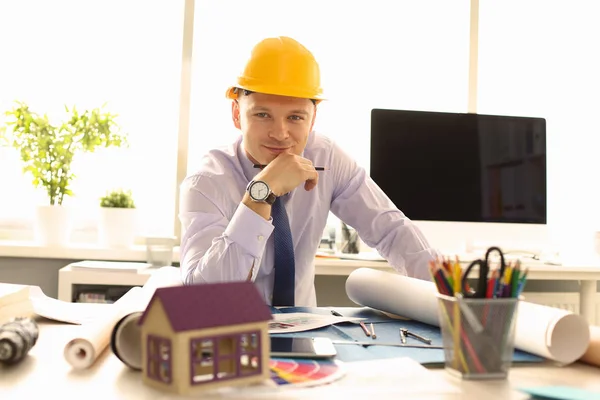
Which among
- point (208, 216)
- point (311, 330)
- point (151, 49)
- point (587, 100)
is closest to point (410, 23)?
point (587, 100)

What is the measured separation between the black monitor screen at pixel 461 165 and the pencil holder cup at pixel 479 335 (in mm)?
2034

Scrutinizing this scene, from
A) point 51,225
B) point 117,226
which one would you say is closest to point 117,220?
point 117,226

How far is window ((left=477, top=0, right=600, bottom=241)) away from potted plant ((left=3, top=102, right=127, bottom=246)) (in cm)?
197

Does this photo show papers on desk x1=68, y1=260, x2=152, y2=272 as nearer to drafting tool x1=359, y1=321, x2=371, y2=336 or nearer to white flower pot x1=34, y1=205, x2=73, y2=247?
white flower pot x1=34, y1=205, x2=73, y2=247

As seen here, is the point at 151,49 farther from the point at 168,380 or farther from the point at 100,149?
the point at 168,380

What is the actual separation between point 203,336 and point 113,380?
0.18 metres

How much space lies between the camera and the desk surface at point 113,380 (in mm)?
817

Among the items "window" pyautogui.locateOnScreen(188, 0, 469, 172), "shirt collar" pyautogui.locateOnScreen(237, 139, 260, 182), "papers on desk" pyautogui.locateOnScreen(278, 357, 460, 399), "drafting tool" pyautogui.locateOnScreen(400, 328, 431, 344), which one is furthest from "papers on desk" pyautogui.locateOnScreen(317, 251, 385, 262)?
"papers on desk" pyautogui.locateOnScreen(278, 357, 460, 399)

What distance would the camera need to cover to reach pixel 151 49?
3451mm

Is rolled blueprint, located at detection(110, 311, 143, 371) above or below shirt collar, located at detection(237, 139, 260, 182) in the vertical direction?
below

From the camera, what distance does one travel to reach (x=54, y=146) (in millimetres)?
3016

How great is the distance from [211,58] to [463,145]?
1327mm

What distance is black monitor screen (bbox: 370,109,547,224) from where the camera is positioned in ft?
9.66

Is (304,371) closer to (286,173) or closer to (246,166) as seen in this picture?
(286,173)
